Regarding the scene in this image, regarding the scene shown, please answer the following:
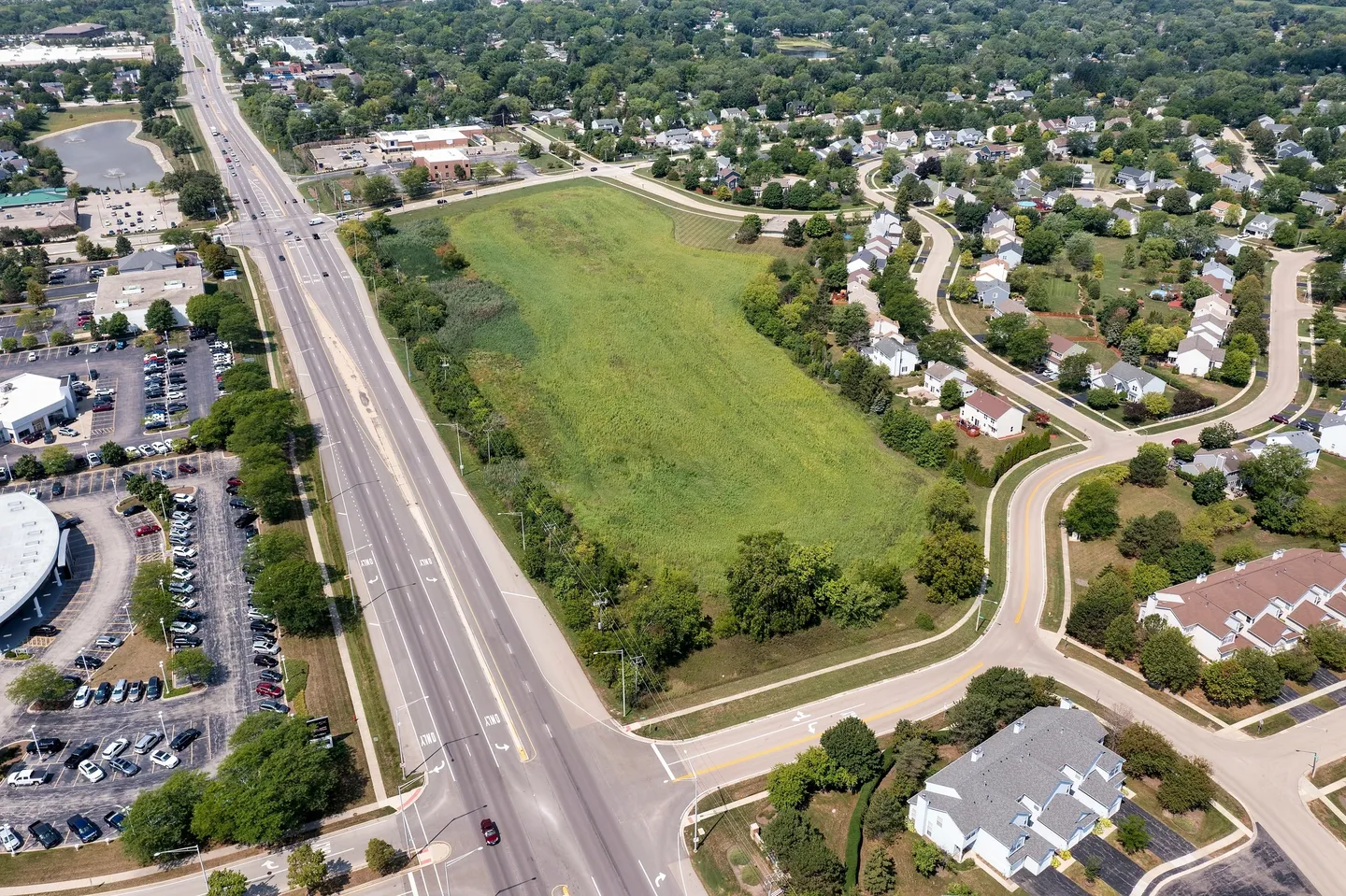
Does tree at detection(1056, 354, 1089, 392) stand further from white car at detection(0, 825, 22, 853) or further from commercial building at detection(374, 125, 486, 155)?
commercial building at detection(374, 125, 486, 155)

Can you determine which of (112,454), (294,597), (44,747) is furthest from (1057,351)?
(44,747)

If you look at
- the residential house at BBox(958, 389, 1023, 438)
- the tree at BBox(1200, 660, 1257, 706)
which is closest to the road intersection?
the tree at BBox(1200, 660, 1257, 706)

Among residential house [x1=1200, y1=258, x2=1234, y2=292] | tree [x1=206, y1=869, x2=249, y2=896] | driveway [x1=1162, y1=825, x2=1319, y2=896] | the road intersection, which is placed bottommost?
the road intersection

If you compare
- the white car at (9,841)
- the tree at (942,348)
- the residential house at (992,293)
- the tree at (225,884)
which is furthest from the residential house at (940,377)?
the white car at (9,841)

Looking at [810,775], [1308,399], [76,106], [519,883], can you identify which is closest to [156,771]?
[519,883]

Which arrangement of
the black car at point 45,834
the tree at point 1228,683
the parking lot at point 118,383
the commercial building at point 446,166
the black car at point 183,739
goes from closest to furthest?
the black car at point 45,834 < the black car at point 183,739 < the tree at point 1228,683 < the parking lot at point 118,383 < the commercial building at point 446,166

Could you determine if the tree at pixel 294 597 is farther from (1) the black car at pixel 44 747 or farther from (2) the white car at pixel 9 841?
(2) the white car at pixel 9 841

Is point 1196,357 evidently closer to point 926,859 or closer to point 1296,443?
point 1296,443
